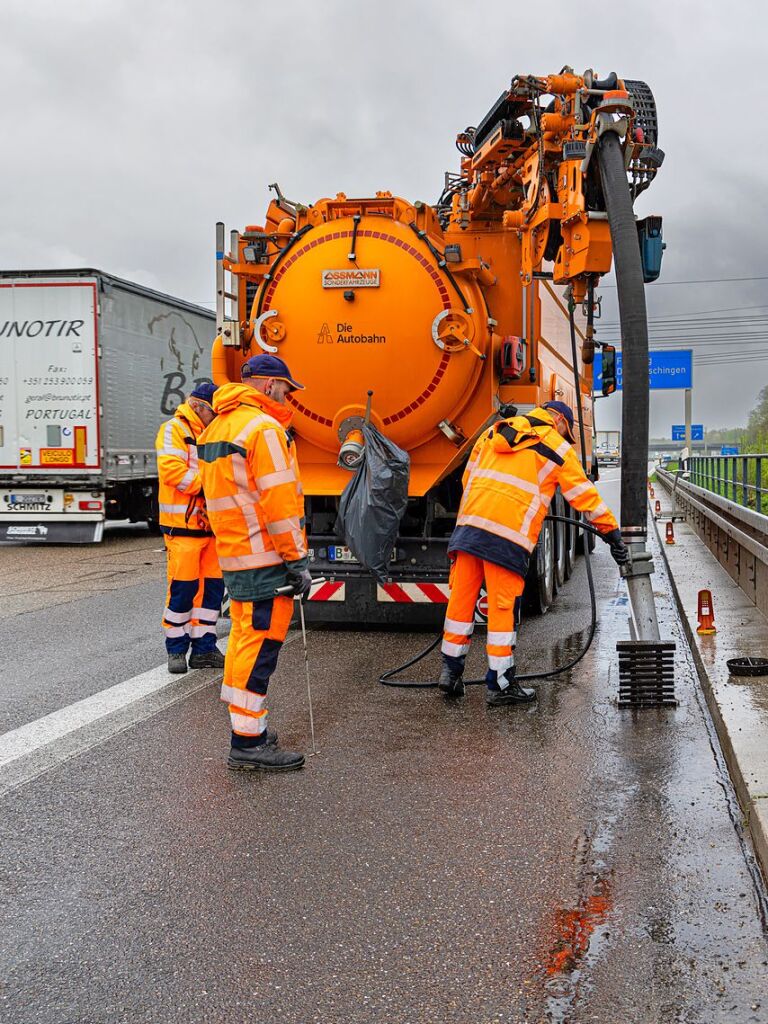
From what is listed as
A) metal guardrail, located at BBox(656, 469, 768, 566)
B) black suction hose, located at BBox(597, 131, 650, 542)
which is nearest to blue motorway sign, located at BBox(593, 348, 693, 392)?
metal guardrail, located at BBox(656, 469, 768, 566)

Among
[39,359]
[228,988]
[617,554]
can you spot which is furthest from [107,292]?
[228,988]

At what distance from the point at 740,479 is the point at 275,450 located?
696 cm

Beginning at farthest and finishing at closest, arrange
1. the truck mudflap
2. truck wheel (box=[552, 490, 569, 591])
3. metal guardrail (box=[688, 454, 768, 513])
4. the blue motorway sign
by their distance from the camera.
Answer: the blue motorway sign, the truck mudflap, truck wheel (box=[552, 490, 569, 591]), metal guardrail (box=[688, 454, 768, 513])

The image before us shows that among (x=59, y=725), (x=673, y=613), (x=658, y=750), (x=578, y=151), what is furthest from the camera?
(x=673, y=613)

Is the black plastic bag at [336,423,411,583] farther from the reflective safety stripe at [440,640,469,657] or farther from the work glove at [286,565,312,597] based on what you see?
the work glove at [286,565,312,597]

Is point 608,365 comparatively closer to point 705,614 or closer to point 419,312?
point 419,312

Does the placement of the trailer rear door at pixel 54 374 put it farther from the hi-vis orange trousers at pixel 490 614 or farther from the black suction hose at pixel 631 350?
the black suction hose at pixel 631 350

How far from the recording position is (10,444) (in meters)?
15.4

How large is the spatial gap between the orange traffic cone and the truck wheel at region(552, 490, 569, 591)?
7.71 ft

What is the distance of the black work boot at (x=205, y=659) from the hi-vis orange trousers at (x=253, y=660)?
7.42ft

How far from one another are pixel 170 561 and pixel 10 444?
952 centimetres

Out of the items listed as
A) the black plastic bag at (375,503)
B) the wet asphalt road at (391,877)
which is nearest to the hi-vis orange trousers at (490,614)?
the wet asphalt road at (391,877)

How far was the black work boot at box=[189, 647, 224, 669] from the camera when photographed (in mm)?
7008

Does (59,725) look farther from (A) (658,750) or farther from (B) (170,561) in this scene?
(A) (658,750)
